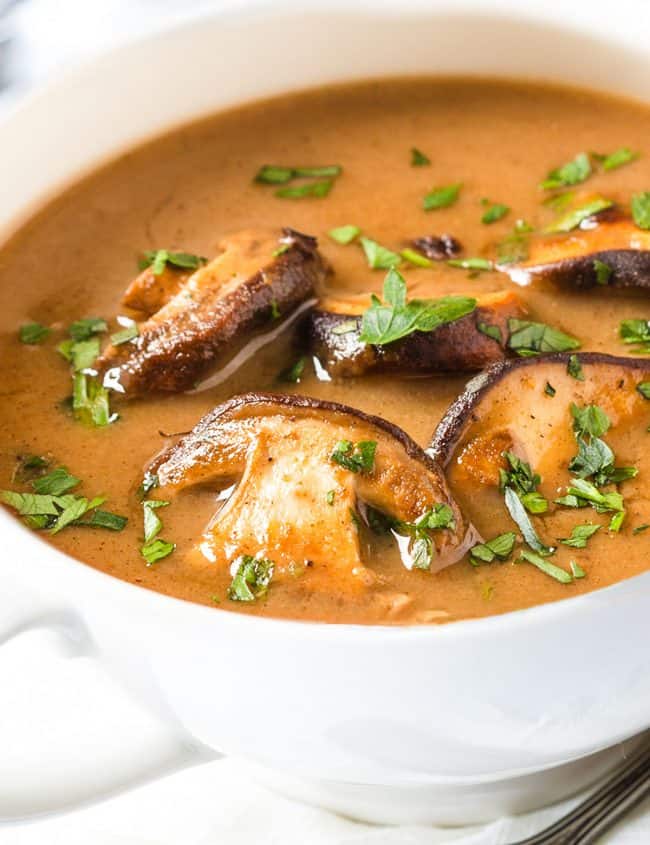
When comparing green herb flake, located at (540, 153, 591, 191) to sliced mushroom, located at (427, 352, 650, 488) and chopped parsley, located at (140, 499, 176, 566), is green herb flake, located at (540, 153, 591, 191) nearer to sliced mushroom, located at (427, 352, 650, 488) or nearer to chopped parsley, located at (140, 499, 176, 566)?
sliced mushroom, located at (427, 352, 650, 488)

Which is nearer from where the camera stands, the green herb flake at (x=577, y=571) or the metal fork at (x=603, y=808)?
the green herb flake at (x=577, y=571)

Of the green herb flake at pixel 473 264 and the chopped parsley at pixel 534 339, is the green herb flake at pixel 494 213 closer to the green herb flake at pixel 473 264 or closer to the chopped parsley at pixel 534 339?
the green herb flake at pixel 473 264

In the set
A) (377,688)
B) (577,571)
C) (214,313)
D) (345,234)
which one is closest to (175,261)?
(214,313)

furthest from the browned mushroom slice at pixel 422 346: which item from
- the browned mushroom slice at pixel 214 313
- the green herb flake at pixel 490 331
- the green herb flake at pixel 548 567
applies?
the green herb flake at pixel 548 567

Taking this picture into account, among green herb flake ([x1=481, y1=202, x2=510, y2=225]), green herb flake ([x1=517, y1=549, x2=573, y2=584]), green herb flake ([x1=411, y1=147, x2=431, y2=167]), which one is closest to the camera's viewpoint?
green herb flake ([x1=517, y1=549, x2=573, y2=584])

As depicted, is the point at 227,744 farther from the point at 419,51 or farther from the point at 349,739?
the point at 419,51

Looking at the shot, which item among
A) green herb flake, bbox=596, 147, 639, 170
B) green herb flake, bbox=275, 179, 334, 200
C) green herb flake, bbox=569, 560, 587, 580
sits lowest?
green herb flake, bbox=569, 560, 587, 580

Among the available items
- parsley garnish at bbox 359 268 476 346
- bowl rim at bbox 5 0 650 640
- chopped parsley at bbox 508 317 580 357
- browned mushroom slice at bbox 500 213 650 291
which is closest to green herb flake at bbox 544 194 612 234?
browned mushroom slice at bbox 500 213 650 291
